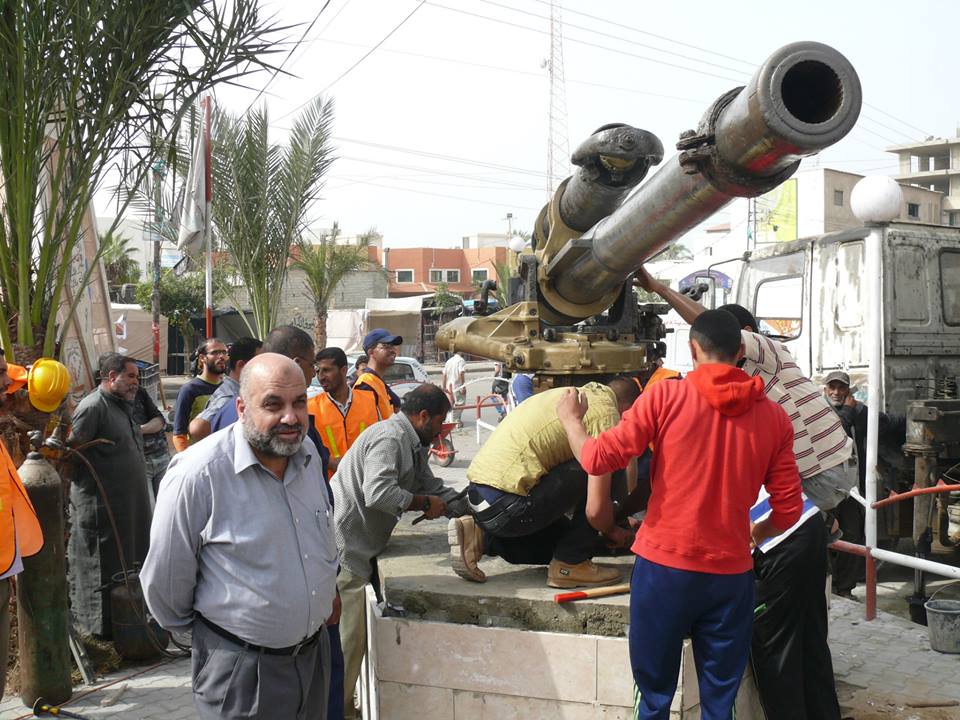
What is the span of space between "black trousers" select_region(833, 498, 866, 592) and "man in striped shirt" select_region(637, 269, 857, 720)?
9.27 ft

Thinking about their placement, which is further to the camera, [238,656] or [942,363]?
[942,363]

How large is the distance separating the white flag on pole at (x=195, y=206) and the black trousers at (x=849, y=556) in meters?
7.07

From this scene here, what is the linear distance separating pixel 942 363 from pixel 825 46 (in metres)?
5.94

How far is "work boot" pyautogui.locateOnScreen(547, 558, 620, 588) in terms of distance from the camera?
4.16 meters

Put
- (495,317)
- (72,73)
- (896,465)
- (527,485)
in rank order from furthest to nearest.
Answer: (896,465) → (72,73) → (495,317) → (527,485)

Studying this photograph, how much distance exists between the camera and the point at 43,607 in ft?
16.8

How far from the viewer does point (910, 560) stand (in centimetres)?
588

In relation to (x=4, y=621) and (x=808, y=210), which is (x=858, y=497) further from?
(x=808, y=210)

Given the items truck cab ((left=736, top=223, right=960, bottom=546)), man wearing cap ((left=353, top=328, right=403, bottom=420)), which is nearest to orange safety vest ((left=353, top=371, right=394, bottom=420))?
man wearing cap ((left=353, top=328, right=403, bottom=420))

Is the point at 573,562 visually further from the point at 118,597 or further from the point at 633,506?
the point at 118,597

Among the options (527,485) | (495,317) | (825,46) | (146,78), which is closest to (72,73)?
(146,78)

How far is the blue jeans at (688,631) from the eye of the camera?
338 centimetres

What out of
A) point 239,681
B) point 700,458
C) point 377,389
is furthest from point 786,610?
point 377,389

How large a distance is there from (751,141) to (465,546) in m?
2.19
